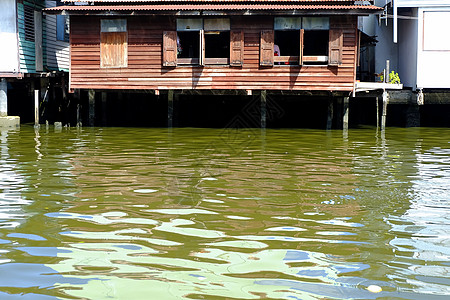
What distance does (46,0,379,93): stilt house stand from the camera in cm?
1959

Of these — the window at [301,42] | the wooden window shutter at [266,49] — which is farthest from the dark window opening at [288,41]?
the wooden window shutter at [266,49]

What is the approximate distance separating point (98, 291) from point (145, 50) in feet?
55.6

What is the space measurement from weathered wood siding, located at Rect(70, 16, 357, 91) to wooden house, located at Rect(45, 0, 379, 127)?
0.03 meters

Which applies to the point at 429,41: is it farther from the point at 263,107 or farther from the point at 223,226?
the point at 223,226

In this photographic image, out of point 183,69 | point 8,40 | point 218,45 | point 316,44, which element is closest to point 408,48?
point 316,44

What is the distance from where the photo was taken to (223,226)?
6273 millimetres

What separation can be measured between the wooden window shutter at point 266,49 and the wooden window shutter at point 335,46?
202 centimetres

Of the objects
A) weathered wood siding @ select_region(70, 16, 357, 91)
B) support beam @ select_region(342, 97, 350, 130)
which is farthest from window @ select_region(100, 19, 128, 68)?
support beam @ select_region(342, 97, 350, 130)

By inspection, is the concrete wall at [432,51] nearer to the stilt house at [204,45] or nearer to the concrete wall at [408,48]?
the concrete wall at [408,48]

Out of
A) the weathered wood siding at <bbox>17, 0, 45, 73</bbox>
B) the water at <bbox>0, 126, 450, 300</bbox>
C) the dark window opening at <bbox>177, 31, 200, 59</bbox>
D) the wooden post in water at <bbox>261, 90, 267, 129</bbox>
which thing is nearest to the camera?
the water at <bbox>0, 126, 450, 300</bbox>

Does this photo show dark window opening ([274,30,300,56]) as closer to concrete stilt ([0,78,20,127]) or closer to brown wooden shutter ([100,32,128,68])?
brown wooden shutter ([100,32,128,68])

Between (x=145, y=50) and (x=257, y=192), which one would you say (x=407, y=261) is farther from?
(x=145, y=50)

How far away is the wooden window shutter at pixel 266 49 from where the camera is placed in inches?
781

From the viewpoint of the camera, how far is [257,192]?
8.32 metres
